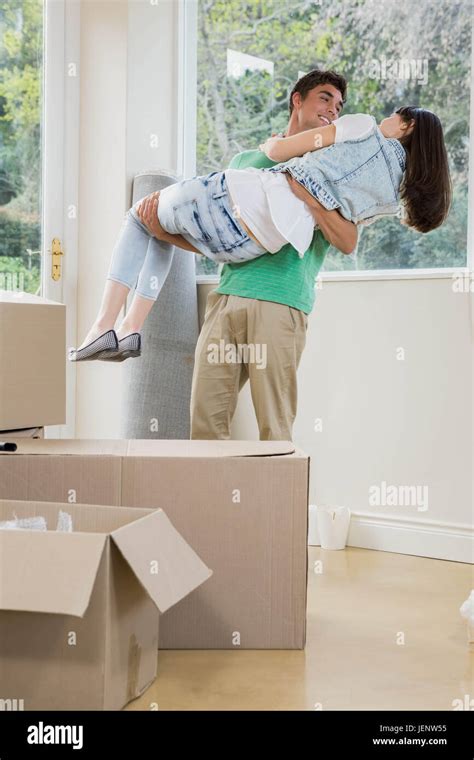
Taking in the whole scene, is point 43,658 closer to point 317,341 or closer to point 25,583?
point 25,583

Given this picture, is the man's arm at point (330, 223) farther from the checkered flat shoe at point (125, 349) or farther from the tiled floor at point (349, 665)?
the tiled floor at point (349, 665)

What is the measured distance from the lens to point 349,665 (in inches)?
74.1

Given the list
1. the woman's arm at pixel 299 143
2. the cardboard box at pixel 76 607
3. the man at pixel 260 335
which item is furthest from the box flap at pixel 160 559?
the woman's arm at pixel 299 143

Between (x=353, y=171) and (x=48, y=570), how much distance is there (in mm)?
1379

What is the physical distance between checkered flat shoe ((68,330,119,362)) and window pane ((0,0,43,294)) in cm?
111

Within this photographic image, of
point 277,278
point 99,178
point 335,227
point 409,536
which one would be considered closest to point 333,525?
point 409,536

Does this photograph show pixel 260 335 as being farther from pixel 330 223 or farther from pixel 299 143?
pixel 299 143

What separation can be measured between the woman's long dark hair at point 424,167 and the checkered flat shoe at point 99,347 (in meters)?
0.91

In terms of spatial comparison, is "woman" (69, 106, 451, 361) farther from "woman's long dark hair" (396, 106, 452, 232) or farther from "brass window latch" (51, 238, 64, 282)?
Answer: "brass window latch" (51, 238, 64, 282)

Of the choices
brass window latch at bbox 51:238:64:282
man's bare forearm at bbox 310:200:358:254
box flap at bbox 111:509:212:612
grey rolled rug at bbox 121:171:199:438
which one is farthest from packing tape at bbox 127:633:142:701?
brass window latch at bbox 51:238:64:282

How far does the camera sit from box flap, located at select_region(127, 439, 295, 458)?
1.94m
